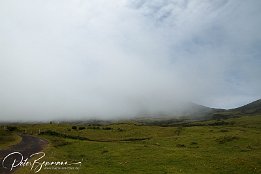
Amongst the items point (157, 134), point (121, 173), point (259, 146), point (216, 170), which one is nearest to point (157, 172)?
point (121, 173)

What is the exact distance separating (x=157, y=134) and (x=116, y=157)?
42435mm

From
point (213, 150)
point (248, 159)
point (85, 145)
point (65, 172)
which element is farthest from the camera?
point (85, 145)

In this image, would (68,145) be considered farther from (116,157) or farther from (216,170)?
(216,170)

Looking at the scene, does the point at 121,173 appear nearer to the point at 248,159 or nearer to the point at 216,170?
the point at 216,170

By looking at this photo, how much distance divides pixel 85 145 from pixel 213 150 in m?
24.8

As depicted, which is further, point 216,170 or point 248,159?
point 248,159

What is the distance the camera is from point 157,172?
3847 centimetres

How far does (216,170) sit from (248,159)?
7108 mm

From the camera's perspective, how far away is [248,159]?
→ 43625 millimetres

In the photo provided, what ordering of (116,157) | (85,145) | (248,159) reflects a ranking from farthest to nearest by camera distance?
(85,145)
(116,157)
(248,159)

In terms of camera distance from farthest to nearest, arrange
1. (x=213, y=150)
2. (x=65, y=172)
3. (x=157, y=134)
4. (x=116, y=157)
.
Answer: (x=157, y=134)
(x=213, y=150)
(x=116, y=157)
(x=65, y=172)

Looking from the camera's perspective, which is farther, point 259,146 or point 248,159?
point 259,146

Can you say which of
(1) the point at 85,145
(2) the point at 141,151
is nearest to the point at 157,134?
(1) the point at 85,145

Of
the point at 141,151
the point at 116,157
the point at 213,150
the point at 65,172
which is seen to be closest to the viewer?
the point at 65,172
